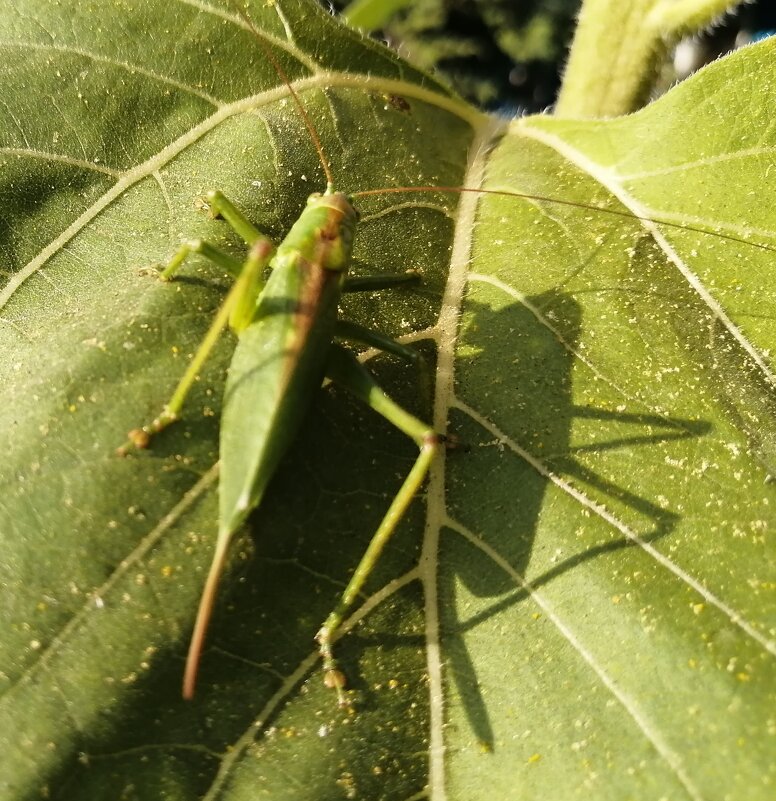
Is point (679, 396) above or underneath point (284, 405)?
underneath

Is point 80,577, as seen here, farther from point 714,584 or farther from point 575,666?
point 714,584

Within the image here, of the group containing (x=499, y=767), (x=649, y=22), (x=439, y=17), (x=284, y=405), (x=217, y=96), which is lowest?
(x=499, y=767)

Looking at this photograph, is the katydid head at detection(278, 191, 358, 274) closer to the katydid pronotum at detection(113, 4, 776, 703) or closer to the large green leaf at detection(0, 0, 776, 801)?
the katydid pronotum at detection(113, 4, 776, 703)

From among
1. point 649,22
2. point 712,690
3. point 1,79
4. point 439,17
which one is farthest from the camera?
point 439,17

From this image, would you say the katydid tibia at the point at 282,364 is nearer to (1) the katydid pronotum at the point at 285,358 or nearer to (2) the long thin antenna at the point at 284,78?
(1) the katydid pronotum at the point at 285,358

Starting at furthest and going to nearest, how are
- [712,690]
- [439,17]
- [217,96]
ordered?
[439,17] < [217,96] < [712,690]

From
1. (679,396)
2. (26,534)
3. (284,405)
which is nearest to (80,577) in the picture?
(26,534)

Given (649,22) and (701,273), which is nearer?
(701,273)

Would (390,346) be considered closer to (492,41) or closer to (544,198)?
(544,198)
